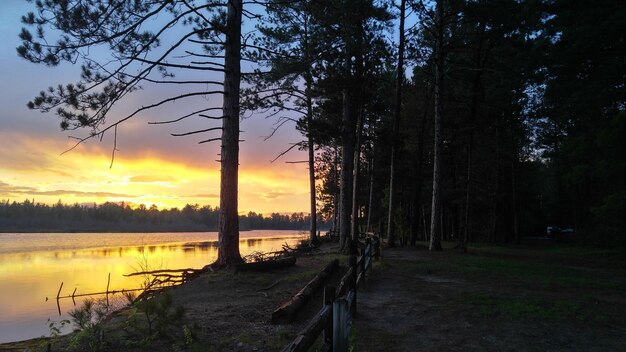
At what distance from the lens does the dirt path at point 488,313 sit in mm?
6379

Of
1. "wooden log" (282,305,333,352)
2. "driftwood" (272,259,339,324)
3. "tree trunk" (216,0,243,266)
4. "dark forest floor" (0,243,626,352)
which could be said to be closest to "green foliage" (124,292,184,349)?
"dark forest floor" (0,243,626,352)

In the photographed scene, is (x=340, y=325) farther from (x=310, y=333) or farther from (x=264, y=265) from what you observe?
(x=264, y=265)

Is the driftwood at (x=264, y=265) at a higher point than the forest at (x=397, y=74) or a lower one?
lower

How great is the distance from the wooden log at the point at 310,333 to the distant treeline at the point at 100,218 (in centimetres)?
9395

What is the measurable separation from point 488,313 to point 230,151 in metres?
8.46

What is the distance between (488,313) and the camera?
26.7 feet

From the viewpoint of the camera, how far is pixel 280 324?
7.32 meters

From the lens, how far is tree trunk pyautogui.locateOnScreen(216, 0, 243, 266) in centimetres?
1327

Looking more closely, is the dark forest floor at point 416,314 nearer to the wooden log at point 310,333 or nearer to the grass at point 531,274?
the grass at point 531,274

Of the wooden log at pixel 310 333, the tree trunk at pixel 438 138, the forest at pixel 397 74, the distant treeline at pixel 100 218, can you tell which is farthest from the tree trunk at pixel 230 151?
the distant treeline at pixel 100 218

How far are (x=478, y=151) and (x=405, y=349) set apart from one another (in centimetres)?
3027

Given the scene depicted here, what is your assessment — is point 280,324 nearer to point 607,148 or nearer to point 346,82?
point 346,82

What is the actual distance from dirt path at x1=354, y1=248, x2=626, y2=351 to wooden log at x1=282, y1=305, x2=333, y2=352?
1.72 meters

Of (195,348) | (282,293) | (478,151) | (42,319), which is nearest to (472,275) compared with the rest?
(282,293)
